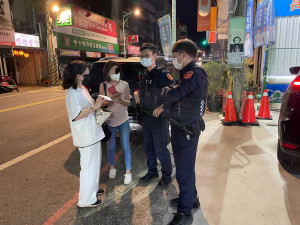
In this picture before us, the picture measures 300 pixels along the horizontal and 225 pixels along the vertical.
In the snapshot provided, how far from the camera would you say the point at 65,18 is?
789 inches

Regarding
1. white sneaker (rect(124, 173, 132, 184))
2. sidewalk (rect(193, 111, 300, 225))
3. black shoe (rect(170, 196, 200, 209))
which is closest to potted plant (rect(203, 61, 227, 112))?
sidewalk (rect(193, 111, 300, 225))

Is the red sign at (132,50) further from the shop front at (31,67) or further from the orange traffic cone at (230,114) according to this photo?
the orange traffic cone at (230,114)

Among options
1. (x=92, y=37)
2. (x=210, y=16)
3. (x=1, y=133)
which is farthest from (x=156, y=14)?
(x=1, y=133)

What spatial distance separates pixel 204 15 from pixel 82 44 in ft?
47.0

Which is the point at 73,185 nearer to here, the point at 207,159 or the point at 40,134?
the point at 207,159

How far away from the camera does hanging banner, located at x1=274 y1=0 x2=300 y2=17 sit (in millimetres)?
7676

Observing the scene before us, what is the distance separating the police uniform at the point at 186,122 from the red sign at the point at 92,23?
892 inches

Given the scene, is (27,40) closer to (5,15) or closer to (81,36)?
(5,15)

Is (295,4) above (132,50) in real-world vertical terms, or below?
below

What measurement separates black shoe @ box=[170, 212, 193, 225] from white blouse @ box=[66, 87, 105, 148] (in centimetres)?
122

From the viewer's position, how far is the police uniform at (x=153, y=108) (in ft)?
9.87

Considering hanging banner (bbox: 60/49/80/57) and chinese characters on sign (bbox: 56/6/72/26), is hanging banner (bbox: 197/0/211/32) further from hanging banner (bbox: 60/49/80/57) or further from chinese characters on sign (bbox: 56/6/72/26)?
hanging banner (bbox: 60/49/80/57)

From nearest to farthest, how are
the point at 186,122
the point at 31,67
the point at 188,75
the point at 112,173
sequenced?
the point at 188,75
the point at 186,122
the point at 112,173
the point at 31,67

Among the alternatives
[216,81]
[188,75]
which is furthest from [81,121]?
[216,81]
